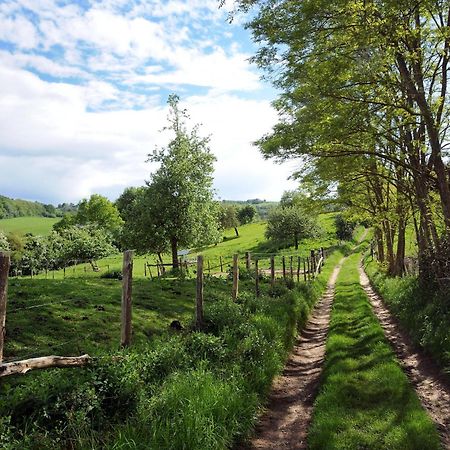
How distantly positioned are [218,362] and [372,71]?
7.92 m

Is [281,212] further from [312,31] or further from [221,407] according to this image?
[221,407]

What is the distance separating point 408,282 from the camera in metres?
17.5

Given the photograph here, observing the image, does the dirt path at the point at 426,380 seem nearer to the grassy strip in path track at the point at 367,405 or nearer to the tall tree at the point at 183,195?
the grassy strip in path track at the point at 367,405

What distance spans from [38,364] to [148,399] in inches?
63.6

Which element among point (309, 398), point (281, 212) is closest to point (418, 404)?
point (309, 398)

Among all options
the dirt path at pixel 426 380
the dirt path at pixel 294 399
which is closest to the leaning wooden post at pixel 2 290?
the dirt path at pixel 294 399

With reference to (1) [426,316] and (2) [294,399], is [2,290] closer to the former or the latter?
(2) [294,399]

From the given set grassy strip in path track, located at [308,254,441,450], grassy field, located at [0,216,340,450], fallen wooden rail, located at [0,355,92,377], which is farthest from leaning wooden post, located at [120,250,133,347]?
grassy strip in path track, located at [308,254,441,450]

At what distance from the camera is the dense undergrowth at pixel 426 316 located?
383 inches

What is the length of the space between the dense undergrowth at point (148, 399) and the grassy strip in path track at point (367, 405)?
4.06 ft

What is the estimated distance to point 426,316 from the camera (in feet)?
38.8

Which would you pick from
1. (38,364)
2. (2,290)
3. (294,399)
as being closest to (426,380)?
(294,399)

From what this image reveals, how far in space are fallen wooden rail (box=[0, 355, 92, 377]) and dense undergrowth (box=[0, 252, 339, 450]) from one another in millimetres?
174

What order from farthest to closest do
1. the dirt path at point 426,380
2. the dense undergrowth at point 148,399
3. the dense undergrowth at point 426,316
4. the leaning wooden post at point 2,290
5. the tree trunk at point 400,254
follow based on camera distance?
the tree trunk at point 400,254 → the dense undergrowth at point 426,316 → the dirt path at point 426,380 → the dense undergrowth at point 148,399 → the leaning wooden post at point 2,290
